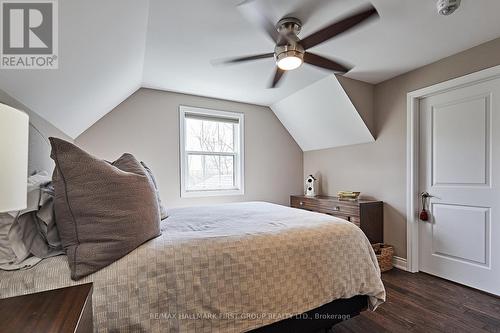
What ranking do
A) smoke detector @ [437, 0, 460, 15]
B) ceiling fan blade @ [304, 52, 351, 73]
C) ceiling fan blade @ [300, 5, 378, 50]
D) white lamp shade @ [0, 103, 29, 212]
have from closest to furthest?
white lamp shade @ [0, 103, 29, 212] → ceiling fan blade @ [300, 5, 378, 50] → smoke detector @ [437, 0, 460, 15] → ceiling fan blade @ [304, 52, 351, 73]

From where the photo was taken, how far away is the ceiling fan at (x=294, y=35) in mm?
1489

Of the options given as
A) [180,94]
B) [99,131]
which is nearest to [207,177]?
[180,94]

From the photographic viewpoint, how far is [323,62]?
2.09m

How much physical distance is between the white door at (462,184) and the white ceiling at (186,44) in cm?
57

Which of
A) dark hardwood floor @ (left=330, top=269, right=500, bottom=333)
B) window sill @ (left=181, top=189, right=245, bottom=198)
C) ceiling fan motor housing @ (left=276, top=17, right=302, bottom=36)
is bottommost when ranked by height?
dark hardwood floor @ (left=330, top=269, right=500, bottom=333)

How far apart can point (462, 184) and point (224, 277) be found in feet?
8.77

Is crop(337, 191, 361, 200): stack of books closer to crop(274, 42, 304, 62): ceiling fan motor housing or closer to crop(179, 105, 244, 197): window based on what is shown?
crop(179, 105, 244, 197): window

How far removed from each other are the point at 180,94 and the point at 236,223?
2.47 m

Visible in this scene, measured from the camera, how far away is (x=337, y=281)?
4.91 feet

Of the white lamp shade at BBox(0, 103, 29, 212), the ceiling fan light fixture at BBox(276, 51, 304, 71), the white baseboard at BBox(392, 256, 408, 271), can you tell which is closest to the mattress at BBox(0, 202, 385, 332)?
the white lamp shade at BBox(0, 103, 29, 212)

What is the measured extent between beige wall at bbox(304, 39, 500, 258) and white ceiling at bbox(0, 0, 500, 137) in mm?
156

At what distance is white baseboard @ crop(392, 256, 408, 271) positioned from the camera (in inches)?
114

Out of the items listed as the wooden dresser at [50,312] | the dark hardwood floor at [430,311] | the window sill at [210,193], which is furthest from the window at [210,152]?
the wooden dresser at [50,312]

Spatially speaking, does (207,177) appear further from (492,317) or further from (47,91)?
(492,317)
